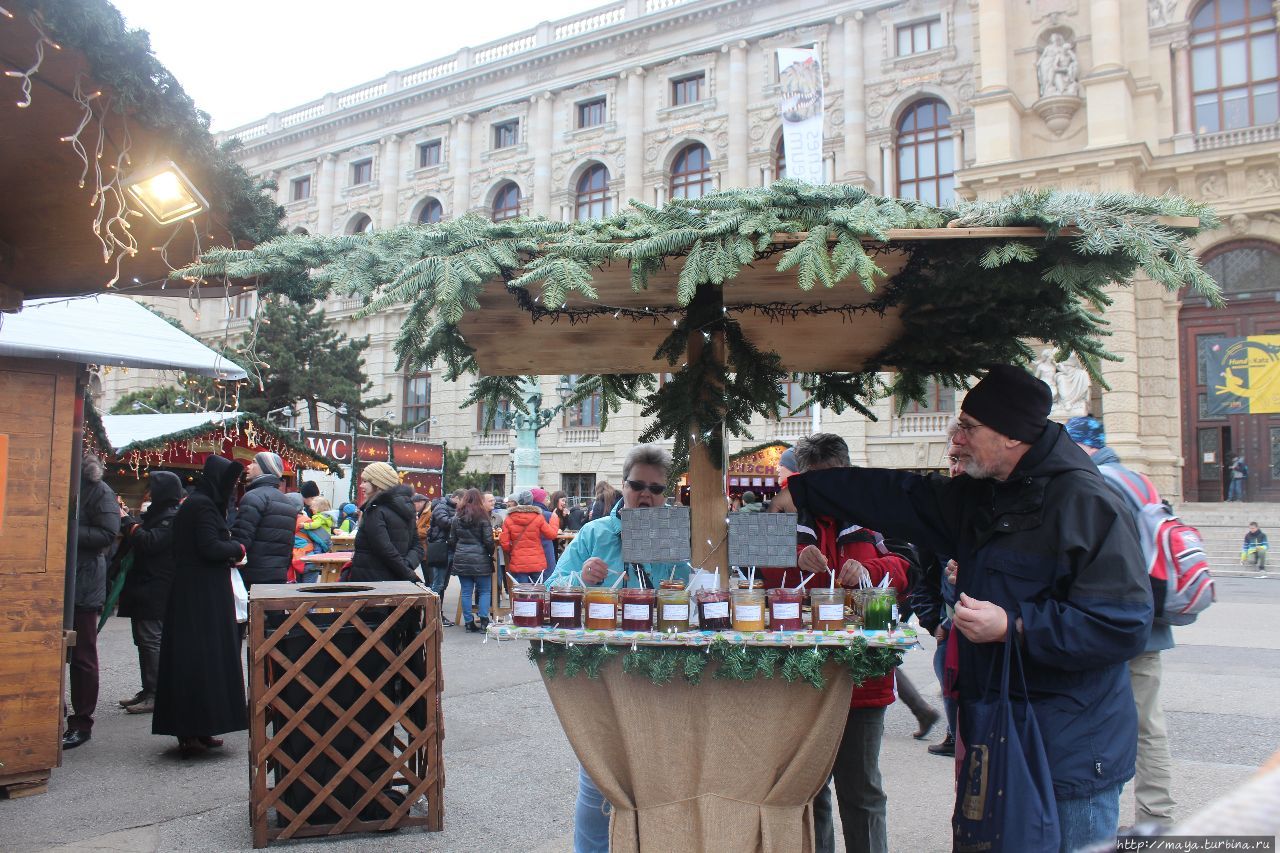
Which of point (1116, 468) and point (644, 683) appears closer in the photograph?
point (644, 683)

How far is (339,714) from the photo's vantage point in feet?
14.5

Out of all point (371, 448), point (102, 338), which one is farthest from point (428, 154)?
point (102, 338)

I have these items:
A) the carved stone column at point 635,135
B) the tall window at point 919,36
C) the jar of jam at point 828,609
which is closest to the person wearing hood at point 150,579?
the jar of jam at point 828,609

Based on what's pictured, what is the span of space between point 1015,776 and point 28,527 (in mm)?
5349

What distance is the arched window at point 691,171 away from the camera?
3253 centimetres

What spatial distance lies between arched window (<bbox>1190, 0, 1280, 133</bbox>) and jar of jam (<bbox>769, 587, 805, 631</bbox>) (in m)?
26.8

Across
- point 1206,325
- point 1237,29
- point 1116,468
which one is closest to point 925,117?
point 1237,29

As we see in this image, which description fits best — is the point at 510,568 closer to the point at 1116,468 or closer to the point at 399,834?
the point at 399,834

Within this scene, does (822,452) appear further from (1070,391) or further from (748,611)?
(1070,391)

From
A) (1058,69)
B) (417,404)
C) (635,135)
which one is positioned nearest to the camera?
(1058,69)

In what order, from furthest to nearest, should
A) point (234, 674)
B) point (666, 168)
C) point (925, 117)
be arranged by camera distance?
Answer: point (666, 168), point (925, 117), point (234, 674)

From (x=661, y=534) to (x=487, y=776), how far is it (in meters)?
2.83

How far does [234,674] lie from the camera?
18.8 ft

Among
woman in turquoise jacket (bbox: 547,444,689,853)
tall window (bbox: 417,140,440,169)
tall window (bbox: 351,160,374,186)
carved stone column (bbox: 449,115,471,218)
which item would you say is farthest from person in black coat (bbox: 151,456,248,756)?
tall window (bbox: 351,160,374,186)
